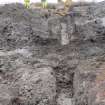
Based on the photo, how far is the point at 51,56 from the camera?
1366 centimetres

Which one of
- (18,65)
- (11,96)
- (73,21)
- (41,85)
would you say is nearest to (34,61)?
(18,65)

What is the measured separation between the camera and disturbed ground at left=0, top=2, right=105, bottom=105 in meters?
10.5

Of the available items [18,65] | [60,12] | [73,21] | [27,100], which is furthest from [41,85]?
[60,12]

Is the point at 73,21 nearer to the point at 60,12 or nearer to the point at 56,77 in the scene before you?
the point at 60,12

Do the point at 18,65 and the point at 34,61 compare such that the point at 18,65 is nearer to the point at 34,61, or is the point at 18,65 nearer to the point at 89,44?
the point at 34,61

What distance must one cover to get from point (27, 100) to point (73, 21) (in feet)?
22.8

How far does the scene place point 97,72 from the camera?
424 inches

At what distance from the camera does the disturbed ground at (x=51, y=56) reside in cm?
1052

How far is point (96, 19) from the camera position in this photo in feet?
53.5

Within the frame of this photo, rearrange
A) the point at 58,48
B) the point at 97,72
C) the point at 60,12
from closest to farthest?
the point at 97,72 → the point at 58,48 → the point at 60,12

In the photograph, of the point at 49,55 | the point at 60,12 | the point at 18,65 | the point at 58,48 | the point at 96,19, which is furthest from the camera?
the point at 60,12

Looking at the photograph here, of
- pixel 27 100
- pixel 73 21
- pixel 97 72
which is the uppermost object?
pixel 73 21

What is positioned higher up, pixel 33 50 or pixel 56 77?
pixel 33 50

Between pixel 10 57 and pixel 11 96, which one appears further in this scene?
pixel 10 57
